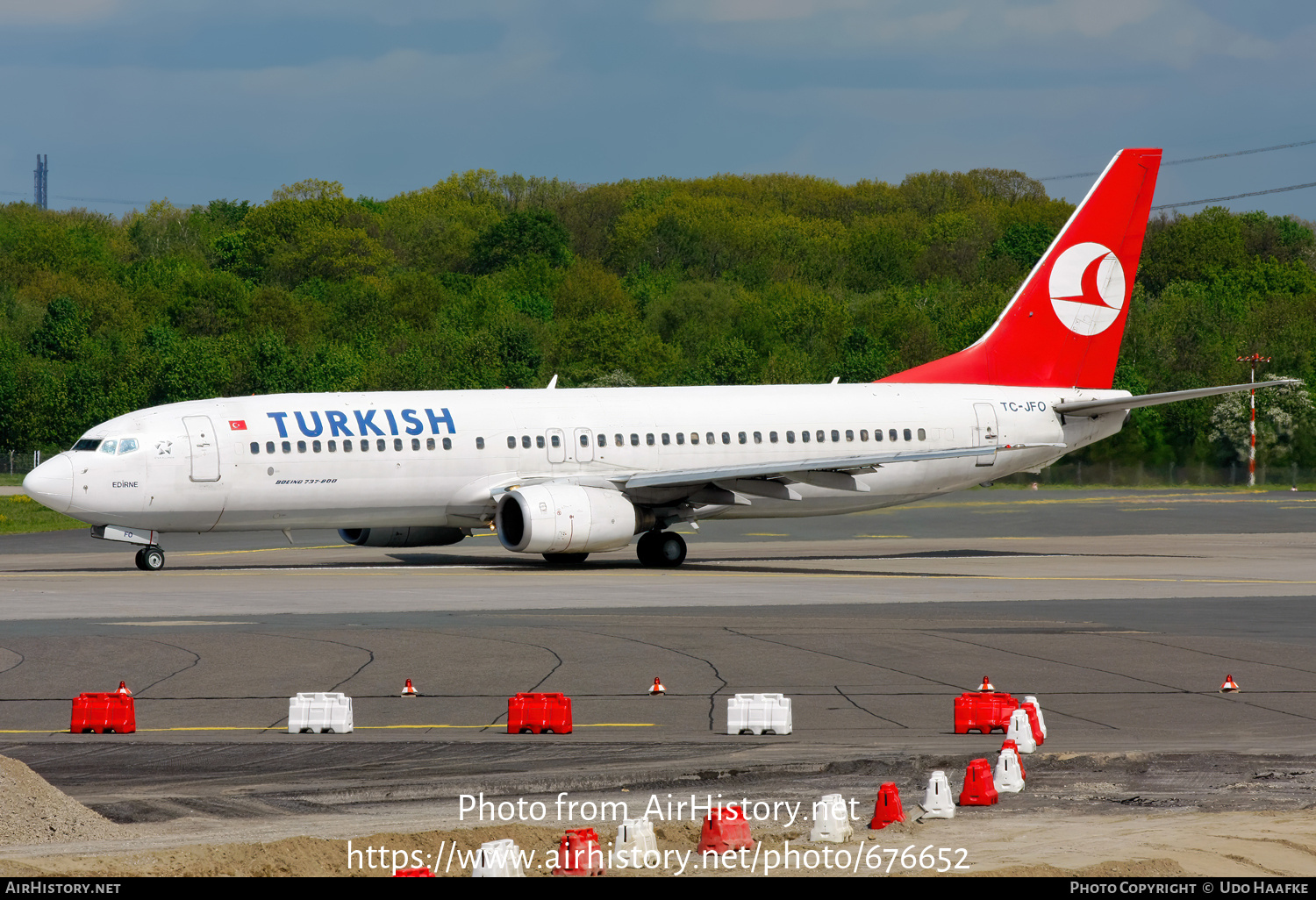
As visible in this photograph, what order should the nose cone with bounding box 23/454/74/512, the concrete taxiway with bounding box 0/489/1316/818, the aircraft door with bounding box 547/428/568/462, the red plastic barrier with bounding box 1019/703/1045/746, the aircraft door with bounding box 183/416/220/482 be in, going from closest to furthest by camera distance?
the concrete taxiway with bounding box 0/489/1316/818 → the red plastic barrier with bounding box 1019/703/1045/746 → the nose cone with bounding box 23/454/74/512 → the aircraft door with bounding box 183/416/220/482 → the aircraft door with bounding box 547/428/568/462

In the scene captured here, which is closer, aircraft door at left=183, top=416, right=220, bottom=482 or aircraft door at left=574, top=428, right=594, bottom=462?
aircraft door at left=183, top=416, right=220, bottom=482

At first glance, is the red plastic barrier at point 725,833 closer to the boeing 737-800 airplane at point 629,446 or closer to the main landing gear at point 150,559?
the boeing 737-800 airplane at point 629,446

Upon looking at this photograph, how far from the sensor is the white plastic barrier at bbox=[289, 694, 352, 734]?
15.8m

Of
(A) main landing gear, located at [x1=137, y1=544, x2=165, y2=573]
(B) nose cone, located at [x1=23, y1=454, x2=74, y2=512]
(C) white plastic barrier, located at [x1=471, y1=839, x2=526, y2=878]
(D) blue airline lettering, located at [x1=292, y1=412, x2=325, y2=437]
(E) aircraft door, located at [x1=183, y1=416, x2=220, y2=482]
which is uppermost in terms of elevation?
(D) blue airline lettering, located at [x1=292, y1=412, x2=325, y2=437]

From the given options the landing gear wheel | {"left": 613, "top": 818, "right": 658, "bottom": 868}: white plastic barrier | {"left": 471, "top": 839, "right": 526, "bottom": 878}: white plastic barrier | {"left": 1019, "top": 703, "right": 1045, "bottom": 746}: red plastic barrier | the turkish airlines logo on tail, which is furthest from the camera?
the turkish airlines logo on tail

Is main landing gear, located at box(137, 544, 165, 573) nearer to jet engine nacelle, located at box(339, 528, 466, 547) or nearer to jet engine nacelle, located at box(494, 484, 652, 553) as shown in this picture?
jet engine nacelle, located at box(339, 528, 466, 547)

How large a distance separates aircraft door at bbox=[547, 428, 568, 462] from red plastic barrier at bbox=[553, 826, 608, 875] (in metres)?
27.8

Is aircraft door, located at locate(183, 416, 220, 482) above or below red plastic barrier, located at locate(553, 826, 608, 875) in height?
above

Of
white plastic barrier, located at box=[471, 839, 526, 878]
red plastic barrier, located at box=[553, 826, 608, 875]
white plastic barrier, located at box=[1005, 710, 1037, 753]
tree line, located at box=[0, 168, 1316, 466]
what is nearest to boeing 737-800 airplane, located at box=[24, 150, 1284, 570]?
white plastic barrier, located at box=[1005, 710, 1037, 753]

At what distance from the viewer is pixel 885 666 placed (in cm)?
2047
